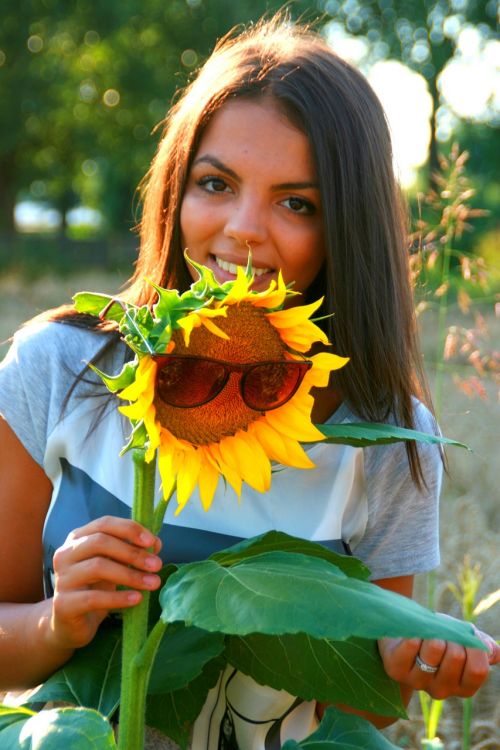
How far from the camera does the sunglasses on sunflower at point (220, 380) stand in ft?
3.48

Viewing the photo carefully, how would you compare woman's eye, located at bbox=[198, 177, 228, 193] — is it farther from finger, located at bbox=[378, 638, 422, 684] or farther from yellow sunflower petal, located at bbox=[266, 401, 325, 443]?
finger, located at bbox=[378, 638, 422, 684]

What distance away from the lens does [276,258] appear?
5.70 feet

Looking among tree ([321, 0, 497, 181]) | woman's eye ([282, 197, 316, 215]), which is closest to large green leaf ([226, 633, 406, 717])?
woman's eye ([282, 197, 316, 215])

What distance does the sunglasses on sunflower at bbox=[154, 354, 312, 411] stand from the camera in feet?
3.48

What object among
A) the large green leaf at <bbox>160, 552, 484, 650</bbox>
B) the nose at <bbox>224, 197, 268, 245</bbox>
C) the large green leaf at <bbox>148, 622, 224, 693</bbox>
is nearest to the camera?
the large green leaf at <bbox>160, 552, 484, 650</bbox>

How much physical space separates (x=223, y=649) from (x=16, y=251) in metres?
19.2

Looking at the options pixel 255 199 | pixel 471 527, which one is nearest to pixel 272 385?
pixel 255 199

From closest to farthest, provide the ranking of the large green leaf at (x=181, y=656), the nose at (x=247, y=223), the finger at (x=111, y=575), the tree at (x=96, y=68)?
the finger at (x=111, y=575) → the large green leaf at (x=181, y=656) → the nose at (x=247, y=223) → the tree at (x=96, y=68)

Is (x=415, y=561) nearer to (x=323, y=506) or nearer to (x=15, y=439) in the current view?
(x=323, y=506)

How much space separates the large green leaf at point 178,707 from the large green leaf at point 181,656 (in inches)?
5.2

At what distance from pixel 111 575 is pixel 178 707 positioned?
1.30 ft

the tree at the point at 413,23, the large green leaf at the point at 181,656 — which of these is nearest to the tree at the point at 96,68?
Result: the tree at the point at 413,23

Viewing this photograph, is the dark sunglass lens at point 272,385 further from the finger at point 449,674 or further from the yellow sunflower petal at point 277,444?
the finger at point 449,674

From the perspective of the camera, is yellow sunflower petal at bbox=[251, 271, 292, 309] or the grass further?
the grass
